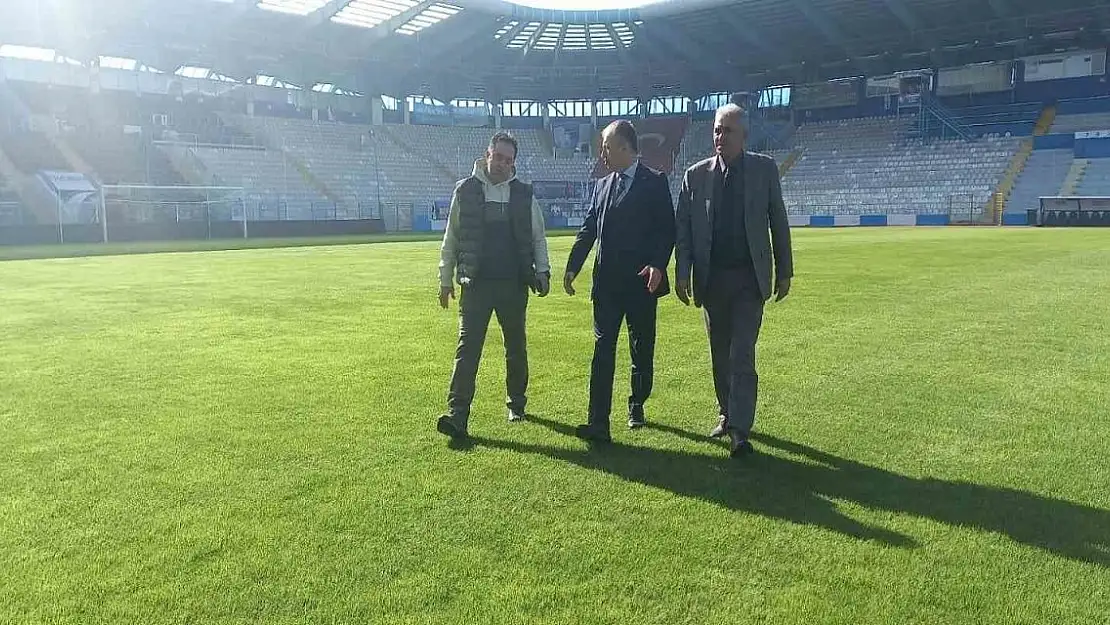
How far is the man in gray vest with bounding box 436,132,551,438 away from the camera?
17.3ft

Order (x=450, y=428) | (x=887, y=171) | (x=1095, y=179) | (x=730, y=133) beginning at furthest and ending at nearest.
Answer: (x=887, y=171) → (x=1095, y=179) → (x=450, y=428) → (x=730, y=133)

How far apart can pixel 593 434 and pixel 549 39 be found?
58.4m

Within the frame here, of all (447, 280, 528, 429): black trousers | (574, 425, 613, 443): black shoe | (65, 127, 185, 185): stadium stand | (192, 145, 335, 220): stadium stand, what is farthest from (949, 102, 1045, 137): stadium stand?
(574, 425, 613, 443): black shoe

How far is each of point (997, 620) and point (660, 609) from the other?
1177 mm

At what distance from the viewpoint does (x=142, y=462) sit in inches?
182

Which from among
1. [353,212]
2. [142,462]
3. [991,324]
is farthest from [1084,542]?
[353,212]

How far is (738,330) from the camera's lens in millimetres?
4922

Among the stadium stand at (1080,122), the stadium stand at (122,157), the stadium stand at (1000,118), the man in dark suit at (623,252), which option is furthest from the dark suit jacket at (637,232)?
the stadium stand at (1000,118)

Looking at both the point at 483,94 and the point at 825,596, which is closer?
the point at 825,596

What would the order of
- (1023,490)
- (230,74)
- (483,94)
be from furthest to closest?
(483,94) → (230,74) → (1023,490)

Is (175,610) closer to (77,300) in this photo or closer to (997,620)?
(997,620)

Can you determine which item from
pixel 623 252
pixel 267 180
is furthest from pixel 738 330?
pixel 267 180

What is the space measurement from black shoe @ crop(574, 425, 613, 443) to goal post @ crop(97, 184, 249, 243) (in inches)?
1463

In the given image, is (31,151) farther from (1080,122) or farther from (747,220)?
(1080,122)
